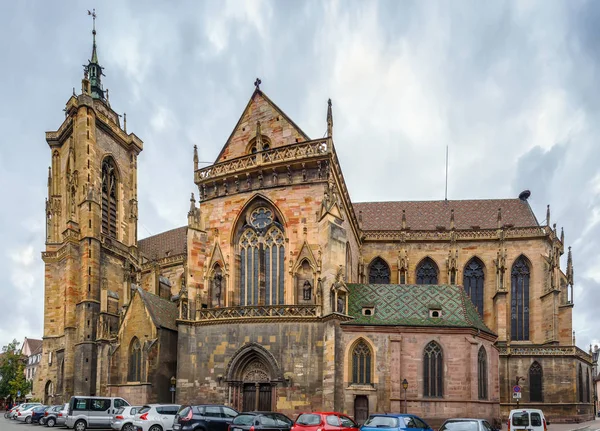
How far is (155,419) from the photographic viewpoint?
77.6 ft

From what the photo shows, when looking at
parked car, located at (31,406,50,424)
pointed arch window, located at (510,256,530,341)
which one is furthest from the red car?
pointed arch window, located at (510,256,530,341)

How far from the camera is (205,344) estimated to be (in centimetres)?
2873

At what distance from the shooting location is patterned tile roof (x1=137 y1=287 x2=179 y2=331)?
31.9m

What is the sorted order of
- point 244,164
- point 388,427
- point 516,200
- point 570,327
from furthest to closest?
point 516,200 < point 570,327 < point 244,164 < point 388,427

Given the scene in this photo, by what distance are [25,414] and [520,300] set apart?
36107 millimetres

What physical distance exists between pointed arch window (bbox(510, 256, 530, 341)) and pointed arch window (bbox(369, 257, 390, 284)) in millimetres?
9491

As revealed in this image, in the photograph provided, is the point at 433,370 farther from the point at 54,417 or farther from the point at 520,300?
the point at 54,417

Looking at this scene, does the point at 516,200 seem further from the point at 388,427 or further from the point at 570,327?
the point at 388,427

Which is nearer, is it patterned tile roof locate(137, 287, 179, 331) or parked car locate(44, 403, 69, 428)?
patterned tile roof locate(137, 287, 179, 331)

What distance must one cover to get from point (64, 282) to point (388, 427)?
3523 cm

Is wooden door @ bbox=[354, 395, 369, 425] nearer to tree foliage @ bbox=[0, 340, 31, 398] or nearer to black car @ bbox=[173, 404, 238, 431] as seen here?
black car @ bbox=[173, 404, 238, 431]

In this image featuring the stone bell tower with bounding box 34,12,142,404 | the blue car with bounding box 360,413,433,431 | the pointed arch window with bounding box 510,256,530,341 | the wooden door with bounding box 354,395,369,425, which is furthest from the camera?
the pointed arch window with bounding box 510,256,530,341

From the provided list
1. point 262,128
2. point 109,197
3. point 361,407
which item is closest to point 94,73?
point 109,197

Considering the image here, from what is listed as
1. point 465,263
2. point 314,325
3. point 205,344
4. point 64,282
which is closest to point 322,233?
point 314,325
